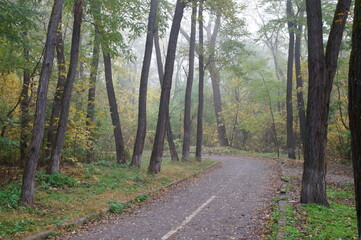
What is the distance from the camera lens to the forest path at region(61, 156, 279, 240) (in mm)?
5820

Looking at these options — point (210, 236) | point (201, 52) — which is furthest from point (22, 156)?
point (201, 52)

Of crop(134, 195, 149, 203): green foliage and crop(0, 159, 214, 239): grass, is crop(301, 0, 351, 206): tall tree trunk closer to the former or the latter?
crop(134, 195, 149, 203): green foliage

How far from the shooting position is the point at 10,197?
709 cm

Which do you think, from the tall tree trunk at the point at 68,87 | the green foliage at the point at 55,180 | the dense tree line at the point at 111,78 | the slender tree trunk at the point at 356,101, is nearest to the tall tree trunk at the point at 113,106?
the dense tree line at the point at 111,78

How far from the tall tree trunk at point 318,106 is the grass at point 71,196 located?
194 inches

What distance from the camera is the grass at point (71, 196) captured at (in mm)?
5988

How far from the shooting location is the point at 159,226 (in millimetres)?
6395

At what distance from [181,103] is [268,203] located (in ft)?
81.4

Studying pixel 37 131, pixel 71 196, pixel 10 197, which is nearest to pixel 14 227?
pixel 10 197

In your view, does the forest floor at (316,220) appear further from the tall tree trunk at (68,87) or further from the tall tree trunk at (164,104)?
the tall tree trunk at (68,87)

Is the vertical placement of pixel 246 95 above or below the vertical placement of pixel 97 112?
above

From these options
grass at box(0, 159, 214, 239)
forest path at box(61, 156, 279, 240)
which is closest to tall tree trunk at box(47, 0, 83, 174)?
grass at box(0, 159, 214, 239)

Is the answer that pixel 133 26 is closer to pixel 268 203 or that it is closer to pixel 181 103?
pixel 268 203

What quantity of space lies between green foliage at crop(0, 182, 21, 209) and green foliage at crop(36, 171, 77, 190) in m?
1.27
